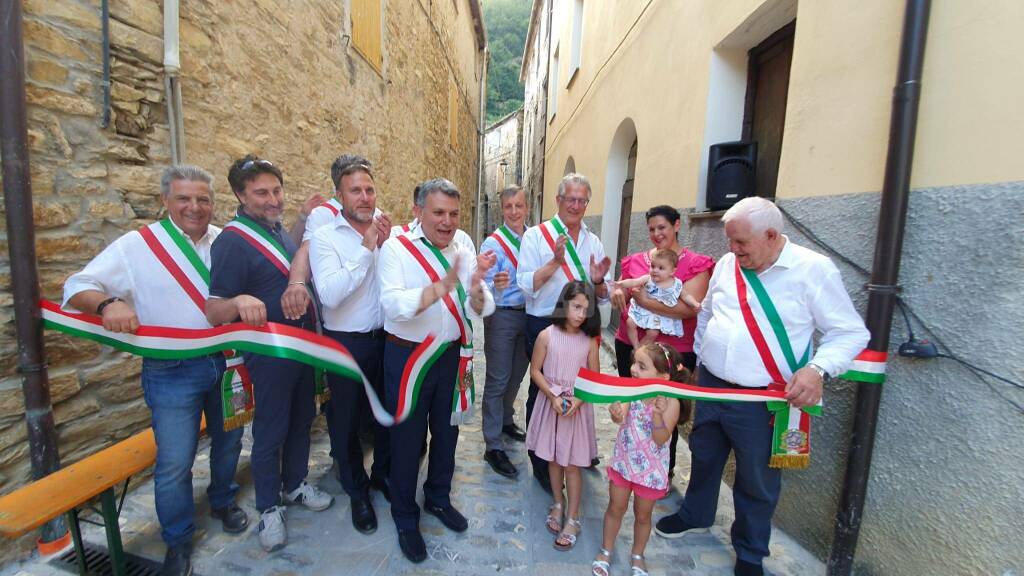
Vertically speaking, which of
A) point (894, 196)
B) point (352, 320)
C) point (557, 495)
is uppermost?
point (894, 196)

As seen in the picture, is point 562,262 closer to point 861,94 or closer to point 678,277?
point 678,277

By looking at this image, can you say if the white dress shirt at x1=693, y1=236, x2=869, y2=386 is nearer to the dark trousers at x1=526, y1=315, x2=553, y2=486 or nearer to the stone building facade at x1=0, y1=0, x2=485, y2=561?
the dark trousers at x1=526, y1=315, x2=553, y2=486

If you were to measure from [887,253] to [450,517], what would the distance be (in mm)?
2570

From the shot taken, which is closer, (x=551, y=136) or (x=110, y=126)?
(x=110, y=126)

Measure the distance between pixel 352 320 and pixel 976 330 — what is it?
9.08 feet

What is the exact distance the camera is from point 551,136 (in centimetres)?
1381

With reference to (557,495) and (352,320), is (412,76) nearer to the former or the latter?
(352,320)

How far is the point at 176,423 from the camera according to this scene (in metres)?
2.14

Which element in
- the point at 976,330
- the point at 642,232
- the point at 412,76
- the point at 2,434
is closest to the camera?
the point at 976,330

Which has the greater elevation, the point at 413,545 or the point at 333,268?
the point at 333,268

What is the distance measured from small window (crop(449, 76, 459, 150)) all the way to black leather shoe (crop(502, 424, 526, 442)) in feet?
30.1

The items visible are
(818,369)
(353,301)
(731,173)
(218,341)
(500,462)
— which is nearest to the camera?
(818,369)

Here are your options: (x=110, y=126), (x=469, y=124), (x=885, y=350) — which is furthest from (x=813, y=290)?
(x=469, y=124)

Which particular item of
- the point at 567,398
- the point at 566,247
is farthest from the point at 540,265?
the point at 567,398
